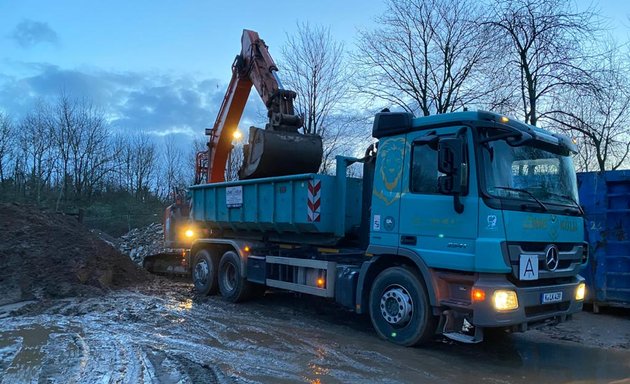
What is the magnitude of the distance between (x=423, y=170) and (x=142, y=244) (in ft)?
60.2

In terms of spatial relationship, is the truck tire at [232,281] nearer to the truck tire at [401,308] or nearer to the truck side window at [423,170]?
the truck tire at [401,308]

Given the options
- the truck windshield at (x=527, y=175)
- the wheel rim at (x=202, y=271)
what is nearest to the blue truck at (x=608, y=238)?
the truck windshield at (x=527, y=175)

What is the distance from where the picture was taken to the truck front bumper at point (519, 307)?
549cm

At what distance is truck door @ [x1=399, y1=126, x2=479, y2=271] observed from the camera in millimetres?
5820

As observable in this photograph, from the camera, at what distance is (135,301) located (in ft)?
32.2

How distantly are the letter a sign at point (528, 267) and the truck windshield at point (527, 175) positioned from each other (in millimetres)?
669

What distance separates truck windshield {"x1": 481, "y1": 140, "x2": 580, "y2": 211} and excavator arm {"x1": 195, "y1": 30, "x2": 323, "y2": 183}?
4671mm

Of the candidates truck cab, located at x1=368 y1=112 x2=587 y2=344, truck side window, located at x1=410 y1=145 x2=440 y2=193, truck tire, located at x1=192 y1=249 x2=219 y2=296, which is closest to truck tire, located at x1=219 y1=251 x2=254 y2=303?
truck tire, located at x1=192 y1=249 x2=219 y2=296

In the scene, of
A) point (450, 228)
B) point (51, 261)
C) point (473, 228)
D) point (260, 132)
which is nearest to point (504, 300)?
point (473, 228)

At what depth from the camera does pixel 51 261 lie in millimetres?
11289

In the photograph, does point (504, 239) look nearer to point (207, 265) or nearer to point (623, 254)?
point (623, 254)

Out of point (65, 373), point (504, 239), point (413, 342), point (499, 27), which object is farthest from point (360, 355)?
point (499, 27)

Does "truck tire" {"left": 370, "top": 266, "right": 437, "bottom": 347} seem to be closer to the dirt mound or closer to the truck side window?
the truck side window

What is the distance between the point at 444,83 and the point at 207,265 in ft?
34.7
